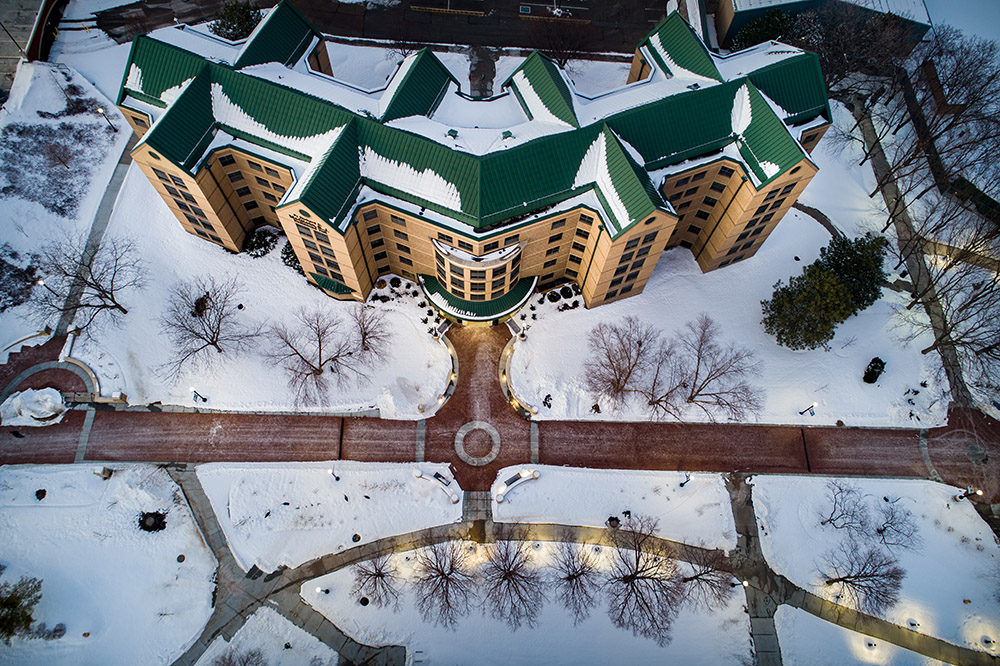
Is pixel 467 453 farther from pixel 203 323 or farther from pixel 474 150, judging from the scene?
pixel 203 323

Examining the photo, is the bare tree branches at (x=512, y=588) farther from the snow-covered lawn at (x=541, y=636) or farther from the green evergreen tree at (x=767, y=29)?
the green evergreen tree at (x=767, y=29)

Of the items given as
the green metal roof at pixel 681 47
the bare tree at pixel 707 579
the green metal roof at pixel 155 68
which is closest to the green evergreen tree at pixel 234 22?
the green metal roof at pixel 155 68

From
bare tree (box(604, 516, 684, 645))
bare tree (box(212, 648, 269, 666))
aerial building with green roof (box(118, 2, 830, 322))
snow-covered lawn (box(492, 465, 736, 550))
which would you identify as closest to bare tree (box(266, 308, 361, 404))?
aerial building with green roof (box(118, 2, 830, 322))

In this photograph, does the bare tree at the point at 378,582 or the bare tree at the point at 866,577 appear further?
the bare tree at the point at 866,577

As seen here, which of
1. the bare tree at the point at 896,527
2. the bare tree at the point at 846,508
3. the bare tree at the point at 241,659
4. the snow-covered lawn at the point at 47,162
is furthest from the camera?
the snow-covered lawn at the point at 47,162

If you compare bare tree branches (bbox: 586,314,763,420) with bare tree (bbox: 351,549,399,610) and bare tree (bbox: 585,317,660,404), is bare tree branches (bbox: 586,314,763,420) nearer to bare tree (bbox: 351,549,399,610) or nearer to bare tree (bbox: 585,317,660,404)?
bare tree (bbox: 585,317,660,404)

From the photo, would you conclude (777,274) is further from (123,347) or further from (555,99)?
(123,347)

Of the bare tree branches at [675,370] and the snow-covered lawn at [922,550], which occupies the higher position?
the bare tree branches at [675,370]
